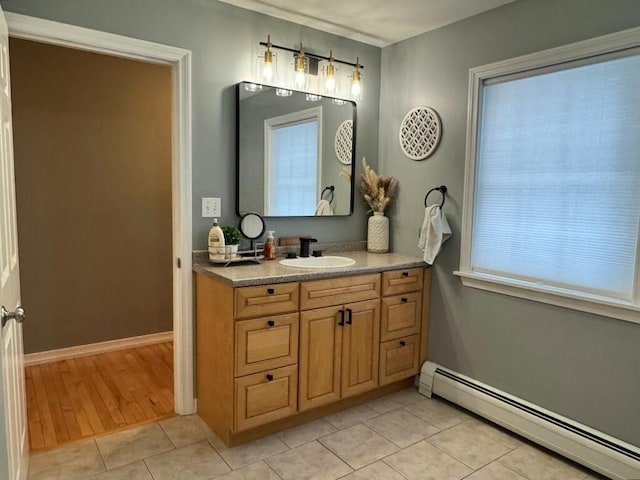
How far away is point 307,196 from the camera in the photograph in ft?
9.88

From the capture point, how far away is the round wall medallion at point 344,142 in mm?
3111

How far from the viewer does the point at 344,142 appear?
10.3ft

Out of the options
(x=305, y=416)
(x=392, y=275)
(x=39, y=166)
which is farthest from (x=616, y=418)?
(x=39, y=166)

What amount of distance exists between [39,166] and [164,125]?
95 centimetres

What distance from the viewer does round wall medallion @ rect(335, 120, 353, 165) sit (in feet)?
10.2

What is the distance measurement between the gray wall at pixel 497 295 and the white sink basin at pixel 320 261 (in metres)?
0.54

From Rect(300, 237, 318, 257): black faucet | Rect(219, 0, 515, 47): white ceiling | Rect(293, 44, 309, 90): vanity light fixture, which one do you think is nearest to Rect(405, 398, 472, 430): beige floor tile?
Rect(300, 237, 318, 257): black faucet

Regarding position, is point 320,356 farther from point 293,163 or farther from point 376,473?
point 293,163

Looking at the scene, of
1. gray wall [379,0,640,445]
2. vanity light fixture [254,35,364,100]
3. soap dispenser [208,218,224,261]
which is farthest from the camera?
vanity light fixture [254,35,364,100]

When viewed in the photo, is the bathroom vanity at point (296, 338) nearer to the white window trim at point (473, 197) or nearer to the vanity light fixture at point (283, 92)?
the white window trim at point (473, 197)

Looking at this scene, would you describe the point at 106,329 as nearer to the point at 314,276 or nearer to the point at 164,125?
the point at 164,125

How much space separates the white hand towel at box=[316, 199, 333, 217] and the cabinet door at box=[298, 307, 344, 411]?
767mm

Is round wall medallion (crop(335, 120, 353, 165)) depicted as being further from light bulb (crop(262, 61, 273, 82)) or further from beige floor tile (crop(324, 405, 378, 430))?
beige floor tile (crop(324, 405, 378, 430))

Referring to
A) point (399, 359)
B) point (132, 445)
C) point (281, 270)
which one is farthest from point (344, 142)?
point (132, 445)
